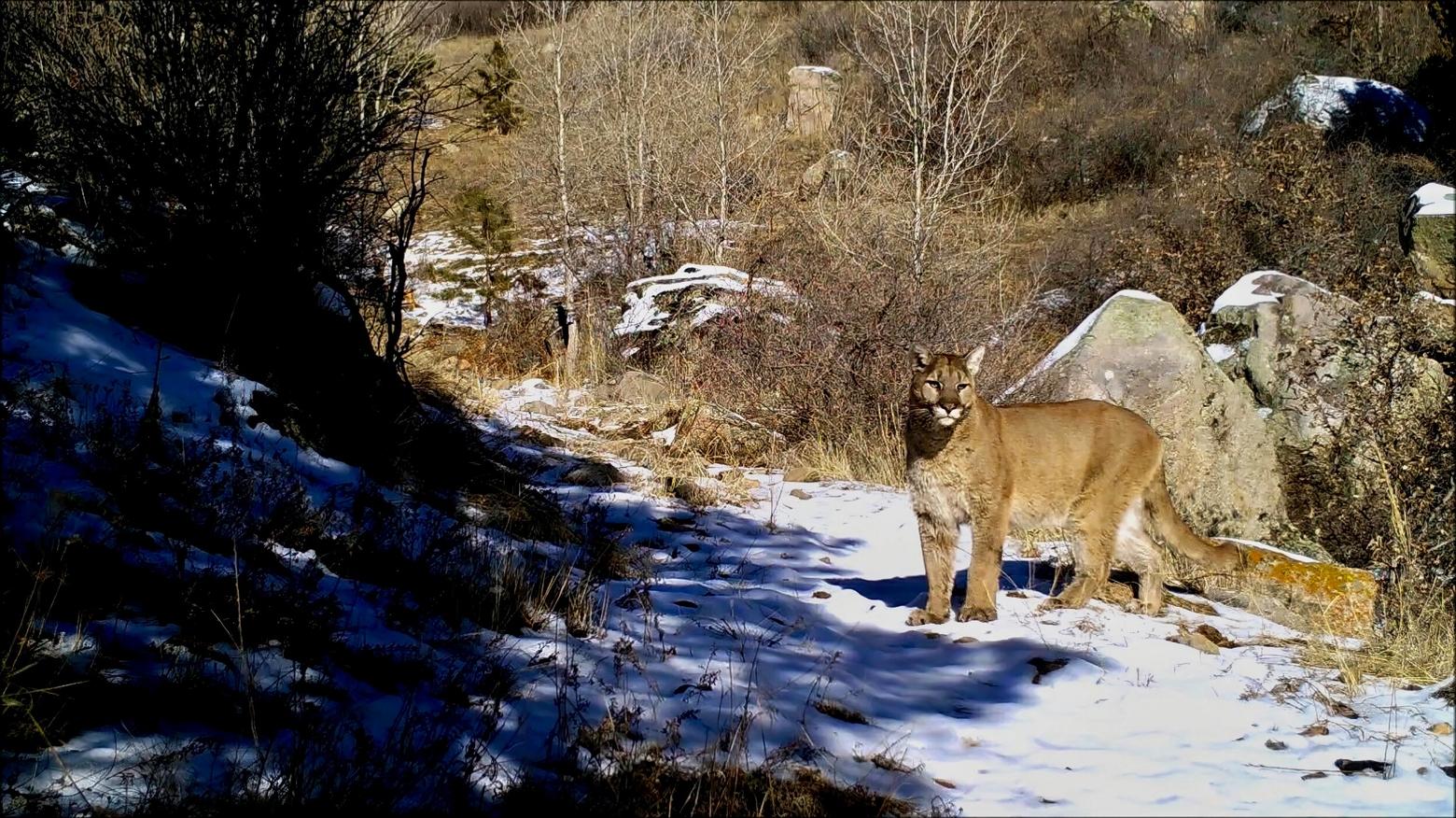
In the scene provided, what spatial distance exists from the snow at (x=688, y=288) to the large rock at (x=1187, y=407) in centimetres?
465

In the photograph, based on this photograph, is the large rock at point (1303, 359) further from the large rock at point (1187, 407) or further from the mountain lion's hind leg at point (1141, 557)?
the mountain lion's hind leg at point (1141, 557)

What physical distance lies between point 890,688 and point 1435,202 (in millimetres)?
9167

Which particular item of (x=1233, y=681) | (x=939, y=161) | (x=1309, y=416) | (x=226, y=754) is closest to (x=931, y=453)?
(x=1233, y=681)

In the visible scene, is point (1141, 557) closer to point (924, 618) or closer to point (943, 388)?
point (924, 618)

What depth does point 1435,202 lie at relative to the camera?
11.0 meters

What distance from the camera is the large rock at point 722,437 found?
37.2 feet

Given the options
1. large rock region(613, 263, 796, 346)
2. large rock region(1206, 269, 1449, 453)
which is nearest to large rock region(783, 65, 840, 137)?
large rock region(613, 263, 796, 346)

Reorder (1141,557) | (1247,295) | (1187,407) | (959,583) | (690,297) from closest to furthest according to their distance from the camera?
(1141,557) → (959,583) → (1187,407) → (1247,295) → (690,297)

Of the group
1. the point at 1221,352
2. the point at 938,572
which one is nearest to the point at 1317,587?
the point at 938,572

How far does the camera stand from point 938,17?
19.5 m

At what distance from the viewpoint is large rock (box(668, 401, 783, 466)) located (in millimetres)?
11328

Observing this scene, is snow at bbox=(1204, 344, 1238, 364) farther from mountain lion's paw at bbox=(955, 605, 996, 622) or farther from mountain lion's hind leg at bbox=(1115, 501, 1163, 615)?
mountain lion's paw at bbox=(955, 605, 996, 622)

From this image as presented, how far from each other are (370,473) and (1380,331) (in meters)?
7.52

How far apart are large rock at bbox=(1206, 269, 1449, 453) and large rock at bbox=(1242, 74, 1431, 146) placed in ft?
41.9
